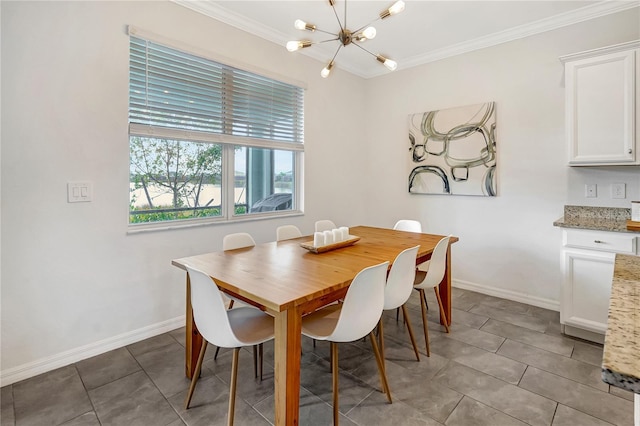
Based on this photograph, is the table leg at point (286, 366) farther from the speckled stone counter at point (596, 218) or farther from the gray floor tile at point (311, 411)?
the speckled stone counter at point (596, 218)

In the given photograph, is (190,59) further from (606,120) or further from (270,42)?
(606,120)

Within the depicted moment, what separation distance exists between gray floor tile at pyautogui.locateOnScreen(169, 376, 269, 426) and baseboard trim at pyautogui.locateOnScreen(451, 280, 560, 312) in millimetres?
2803

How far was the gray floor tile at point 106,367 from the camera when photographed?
2.00 meters

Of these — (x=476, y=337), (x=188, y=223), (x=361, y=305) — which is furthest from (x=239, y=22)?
(x=476, y=337)

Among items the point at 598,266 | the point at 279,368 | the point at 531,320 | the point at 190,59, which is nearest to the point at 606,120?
the point at 598,266

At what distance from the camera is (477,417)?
1.68m

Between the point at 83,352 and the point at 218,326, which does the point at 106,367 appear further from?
the point at 218,326

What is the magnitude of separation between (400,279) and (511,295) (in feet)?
7.05

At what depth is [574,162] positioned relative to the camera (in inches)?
105

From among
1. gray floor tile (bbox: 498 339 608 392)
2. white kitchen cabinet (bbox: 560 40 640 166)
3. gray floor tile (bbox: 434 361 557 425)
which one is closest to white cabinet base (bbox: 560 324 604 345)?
gray floor tile (bbox: 498 339 608 392)

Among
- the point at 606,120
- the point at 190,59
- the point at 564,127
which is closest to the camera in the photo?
the point at 606,120

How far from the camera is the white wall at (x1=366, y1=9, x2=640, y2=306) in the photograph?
2.96 meters

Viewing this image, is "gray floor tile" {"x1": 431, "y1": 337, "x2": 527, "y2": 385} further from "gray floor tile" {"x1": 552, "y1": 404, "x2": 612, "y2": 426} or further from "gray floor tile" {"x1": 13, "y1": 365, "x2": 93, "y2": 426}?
"gray floor tile" {"x1": 13, "y1": 365, "x2": 93, "y2": 426}

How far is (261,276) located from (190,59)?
208 cm
